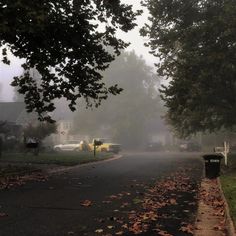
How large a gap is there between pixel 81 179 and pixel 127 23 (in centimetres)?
780

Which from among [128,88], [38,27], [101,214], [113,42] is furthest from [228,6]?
[128,88]

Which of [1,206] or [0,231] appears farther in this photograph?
[1,206]

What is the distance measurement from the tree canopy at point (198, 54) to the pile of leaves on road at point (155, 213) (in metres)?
14.1

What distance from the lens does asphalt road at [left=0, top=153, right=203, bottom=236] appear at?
973cm

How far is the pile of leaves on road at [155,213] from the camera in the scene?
9727 millimetres

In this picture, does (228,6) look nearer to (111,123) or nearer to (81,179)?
(81,179)

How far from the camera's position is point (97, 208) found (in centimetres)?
1231

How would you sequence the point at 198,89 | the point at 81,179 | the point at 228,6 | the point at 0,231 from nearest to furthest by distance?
the point at 0,231 → the point at 81,179 → the point at 228,6 → the point at 198,89

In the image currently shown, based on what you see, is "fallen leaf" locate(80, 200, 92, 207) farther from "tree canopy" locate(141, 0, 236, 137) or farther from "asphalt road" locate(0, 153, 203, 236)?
"tree canopy" locate(141, 0, 236, 137)

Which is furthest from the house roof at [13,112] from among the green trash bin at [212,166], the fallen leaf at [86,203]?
the fallen leaf at [86,203]

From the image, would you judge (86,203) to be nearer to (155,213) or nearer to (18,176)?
(155,213)

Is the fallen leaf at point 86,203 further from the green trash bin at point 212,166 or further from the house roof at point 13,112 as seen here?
the house roof at point 13,112

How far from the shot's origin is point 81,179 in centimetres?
1977

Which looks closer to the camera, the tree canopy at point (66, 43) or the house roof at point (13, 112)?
the tree canopy at point (66, 43)
